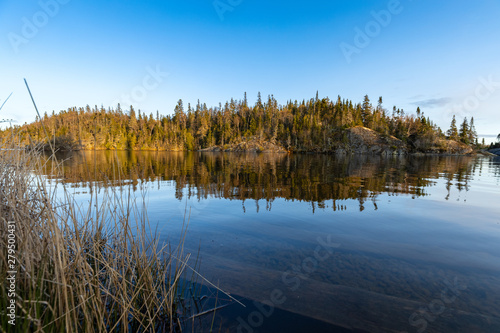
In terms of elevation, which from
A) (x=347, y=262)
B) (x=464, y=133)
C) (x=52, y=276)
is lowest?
(x=347, y=262)

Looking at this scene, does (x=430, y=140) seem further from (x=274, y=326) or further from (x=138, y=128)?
(x=138, y=128)

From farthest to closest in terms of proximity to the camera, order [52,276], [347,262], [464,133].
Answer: [464,133] → [347,262] → [52,276]

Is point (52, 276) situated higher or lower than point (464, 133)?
lower

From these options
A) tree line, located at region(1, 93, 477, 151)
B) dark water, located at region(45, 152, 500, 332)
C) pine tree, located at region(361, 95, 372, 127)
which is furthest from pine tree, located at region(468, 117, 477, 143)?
dark water, located at region(45, 152, 500, 332)

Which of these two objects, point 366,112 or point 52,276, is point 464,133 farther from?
point 52,276

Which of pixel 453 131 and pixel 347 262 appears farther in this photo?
pixel 453 131

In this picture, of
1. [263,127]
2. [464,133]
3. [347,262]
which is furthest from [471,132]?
[347,262]

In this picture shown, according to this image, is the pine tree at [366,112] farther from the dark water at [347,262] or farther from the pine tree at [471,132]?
the dark water at [347,262]

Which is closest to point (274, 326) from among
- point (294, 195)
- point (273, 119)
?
point (294, 195)

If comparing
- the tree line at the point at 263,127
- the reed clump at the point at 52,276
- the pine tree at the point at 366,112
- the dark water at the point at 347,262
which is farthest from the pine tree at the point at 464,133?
the reed clump at the point at 52,276

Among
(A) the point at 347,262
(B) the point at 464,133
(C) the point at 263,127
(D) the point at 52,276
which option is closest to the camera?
(D) the point at 52,276

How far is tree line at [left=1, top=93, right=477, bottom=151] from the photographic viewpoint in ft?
381

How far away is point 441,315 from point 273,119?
137293 millimetres

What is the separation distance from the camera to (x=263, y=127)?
13575 cm
